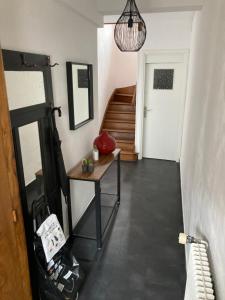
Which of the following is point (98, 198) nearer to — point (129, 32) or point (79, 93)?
point (79, 93)

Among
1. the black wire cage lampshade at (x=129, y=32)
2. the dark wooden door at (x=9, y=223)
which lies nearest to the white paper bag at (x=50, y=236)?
the dark wooden door at (x=9, y=223)

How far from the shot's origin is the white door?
4.66 meters

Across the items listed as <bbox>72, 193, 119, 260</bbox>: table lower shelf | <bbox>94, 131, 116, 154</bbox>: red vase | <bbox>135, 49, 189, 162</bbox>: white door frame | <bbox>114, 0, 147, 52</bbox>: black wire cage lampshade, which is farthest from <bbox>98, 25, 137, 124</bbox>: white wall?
<bbox>114, 0, 147, 52</bbox>: black wire cage lampshade

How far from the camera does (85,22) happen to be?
8.81 ft

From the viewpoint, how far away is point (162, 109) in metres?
4.88

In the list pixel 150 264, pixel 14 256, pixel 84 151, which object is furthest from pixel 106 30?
pixel 14 256

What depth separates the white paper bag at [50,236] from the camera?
1.70 metres

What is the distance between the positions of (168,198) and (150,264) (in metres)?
1.37

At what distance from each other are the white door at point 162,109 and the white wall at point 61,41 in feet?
6.26

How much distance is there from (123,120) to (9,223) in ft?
15.8

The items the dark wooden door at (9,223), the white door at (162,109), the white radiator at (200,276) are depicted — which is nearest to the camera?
the white radiator at (200,276)

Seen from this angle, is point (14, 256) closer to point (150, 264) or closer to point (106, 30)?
point (150, 264)

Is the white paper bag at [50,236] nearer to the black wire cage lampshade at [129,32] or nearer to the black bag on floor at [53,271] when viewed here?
the black bag on floor at [53,271]

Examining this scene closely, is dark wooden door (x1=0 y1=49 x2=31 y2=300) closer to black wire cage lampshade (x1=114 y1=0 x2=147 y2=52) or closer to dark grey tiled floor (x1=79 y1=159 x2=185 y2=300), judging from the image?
dark grey tiled floor (x1=79 y1=159 x2=185 y2=300)
